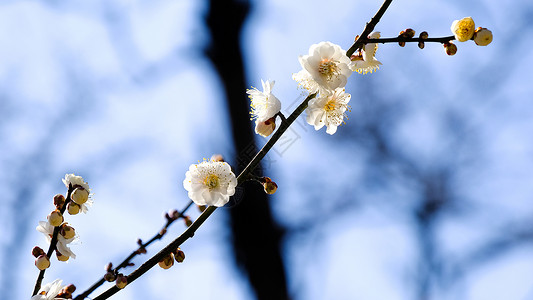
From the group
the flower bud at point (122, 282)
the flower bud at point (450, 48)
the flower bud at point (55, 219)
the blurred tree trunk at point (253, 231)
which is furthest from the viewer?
the blurred tree trunk at point (253, 231)

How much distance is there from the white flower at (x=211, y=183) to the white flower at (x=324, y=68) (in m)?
0.23

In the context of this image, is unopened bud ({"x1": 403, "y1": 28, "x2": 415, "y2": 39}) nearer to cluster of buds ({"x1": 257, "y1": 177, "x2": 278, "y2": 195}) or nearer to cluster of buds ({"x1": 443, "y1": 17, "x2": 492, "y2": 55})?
cluster of buds ({"x1": 443, "y1": 17, "x2": 492, "y2": 55})

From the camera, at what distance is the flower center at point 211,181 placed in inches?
41.8

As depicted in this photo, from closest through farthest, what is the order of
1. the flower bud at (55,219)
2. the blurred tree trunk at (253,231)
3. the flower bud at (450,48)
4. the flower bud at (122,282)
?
the flower bud at (122,282) < the flower bud at (55,219) < the flower bud at (450,48) < the blurred tree trunk at (253,231)

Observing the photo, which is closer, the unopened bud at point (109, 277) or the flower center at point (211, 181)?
the unopened bud at point (109, 277)

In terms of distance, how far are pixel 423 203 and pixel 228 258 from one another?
98.6 inches

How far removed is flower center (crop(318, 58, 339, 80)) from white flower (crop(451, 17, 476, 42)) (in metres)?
0.23

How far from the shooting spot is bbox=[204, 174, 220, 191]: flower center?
106cm

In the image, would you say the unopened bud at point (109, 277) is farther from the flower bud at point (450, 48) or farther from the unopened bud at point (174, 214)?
the flower bud at point (450, 48)

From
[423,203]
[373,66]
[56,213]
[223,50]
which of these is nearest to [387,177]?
[423,203]

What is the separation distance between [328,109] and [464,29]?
11.5 inches

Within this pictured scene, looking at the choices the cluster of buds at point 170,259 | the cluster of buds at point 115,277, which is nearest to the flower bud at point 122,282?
the cluster of buds at point 115,277

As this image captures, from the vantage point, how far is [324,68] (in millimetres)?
1055

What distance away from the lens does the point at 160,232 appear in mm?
970
